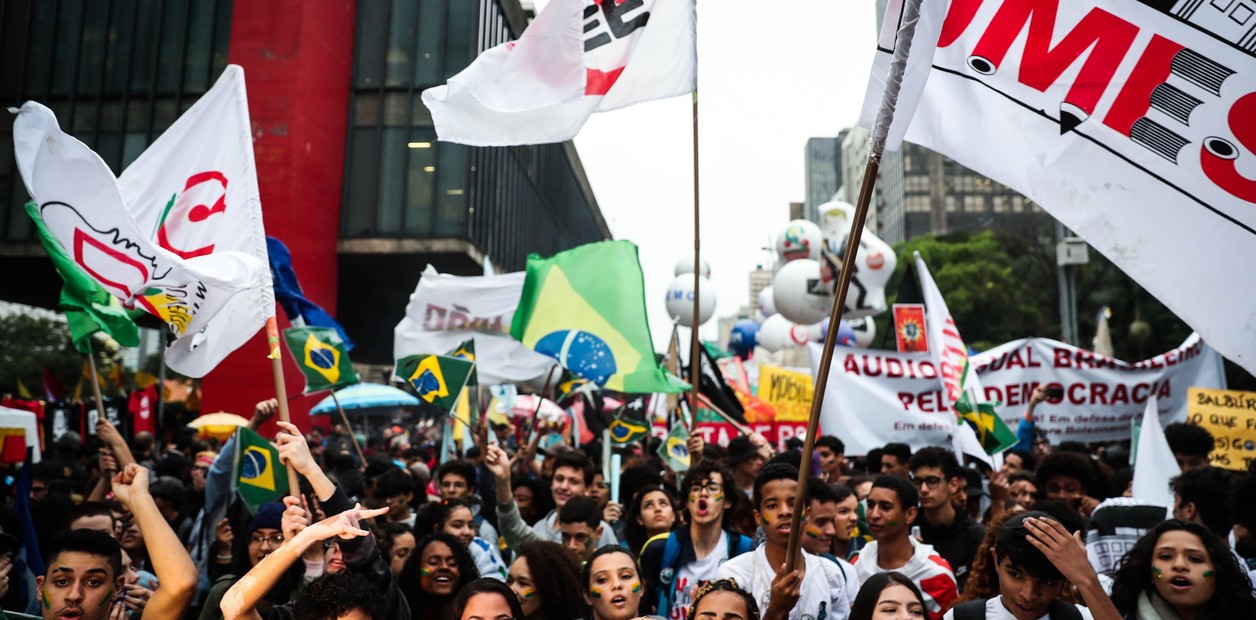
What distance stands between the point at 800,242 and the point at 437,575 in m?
15.9

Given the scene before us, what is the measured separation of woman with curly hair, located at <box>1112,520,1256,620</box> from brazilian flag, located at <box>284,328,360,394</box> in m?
5.39

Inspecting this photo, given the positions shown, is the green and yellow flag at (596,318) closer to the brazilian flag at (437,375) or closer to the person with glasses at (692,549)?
the brazilian flag at (437,375)

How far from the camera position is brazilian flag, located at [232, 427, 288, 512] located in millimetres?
4938

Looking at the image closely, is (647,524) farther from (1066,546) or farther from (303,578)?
(1066,546)

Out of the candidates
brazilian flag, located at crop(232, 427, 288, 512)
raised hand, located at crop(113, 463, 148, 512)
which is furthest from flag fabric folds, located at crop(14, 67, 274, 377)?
raised hand, located at crop(113, 463, 148, 512)

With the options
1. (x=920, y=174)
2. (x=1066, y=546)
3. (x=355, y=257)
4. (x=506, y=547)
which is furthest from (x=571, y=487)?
(x=920, y=174)

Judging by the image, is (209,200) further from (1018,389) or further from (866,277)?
(866,277)

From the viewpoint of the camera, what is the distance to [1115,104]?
309 cm

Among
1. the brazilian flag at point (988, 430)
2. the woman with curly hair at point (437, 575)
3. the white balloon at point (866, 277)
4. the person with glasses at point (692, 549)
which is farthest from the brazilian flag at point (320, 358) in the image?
the white balloon at point (866, 277)

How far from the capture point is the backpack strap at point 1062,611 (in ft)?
10.8

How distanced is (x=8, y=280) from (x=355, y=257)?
9.90 meters

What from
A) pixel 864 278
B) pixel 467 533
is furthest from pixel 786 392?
pixel 467 533

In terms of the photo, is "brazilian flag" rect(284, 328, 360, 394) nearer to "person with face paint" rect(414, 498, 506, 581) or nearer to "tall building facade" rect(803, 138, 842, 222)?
"person with face paint" rect(414, 498, 506, 581)

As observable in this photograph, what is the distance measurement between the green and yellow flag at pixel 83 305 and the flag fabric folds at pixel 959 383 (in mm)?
5635
